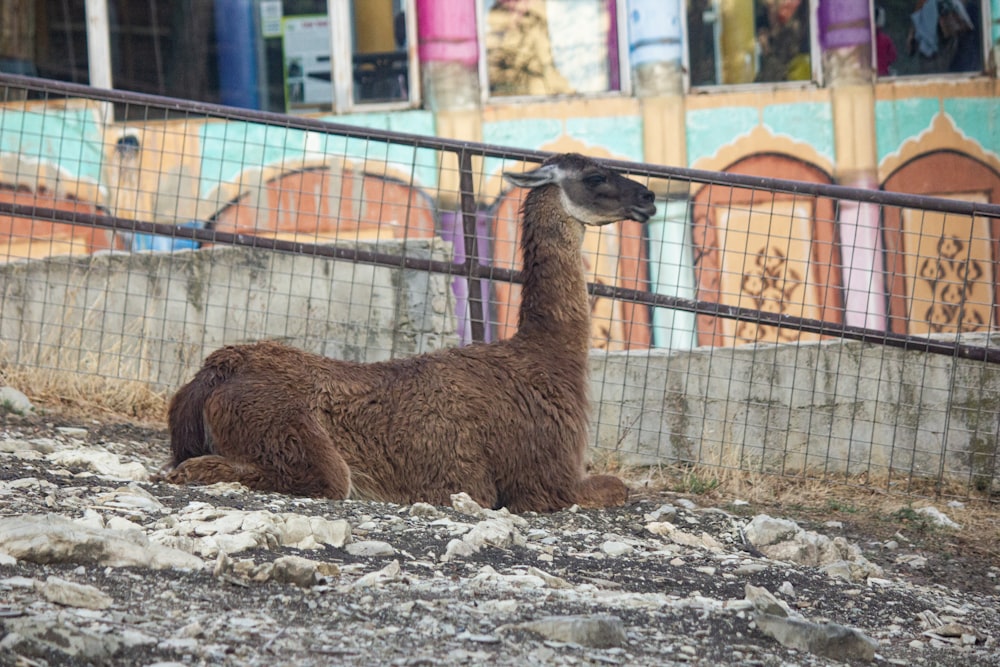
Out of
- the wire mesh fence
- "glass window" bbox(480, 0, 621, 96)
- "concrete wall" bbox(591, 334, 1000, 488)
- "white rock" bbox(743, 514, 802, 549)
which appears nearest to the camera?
"white rock" bbox(743, 514, 802, 549)

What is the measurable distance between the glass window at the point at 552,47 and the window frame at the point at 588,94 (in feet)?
0.16

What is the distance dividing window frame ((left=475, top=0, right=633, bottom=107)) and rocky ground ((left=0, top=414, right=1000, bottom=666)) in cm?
894

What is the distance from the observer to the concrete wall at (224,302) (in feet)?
30.5

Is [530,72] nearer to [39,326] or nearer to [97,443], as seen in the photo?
[39,326]

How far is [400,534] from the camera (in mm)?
5359

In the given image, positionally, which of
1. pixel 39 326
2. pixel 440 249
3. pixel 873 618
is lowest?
pixel 873 618

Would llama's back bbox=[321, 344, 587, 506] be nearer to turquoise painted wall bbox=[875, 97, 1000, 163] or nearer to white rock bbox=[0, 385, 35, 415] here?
white rock bbox=[0, 385, 35, 415]

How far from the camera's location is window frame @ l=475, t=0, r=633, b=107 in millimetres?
15039

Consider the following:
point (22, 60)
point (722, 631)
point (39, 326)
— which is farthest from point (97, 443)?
point (22, 60)

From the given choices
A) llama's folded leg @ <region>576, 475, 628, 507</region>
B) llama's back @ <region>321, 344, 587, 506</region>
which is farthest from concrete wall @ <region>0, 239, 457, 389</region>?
llama's folded leg @ <region>576, 475, 628, 507</region>

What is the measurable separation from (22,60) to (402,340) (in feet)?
26.0

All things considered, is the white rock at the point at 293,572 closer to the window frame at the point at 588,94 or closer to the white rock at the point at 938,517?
the white rock at the point at 938,517

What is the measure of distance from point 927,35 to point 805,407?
825 centimetres

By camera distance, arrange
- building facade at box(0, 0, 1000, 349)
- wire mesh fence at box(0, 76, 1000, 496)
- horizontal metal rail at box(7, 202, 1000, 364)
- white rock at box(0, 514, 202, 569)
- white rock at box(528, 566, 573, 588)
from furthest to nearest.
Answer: building facade at box(0, 0, 1000, 349)
wire mesh fence at box(0, 76, 1000, 496)
horizontal metal rail at box(7, 202, 1000, 364)
white rock at box(528, 566, 573, 588)
white rock at box(0, 514, 202, 569)
